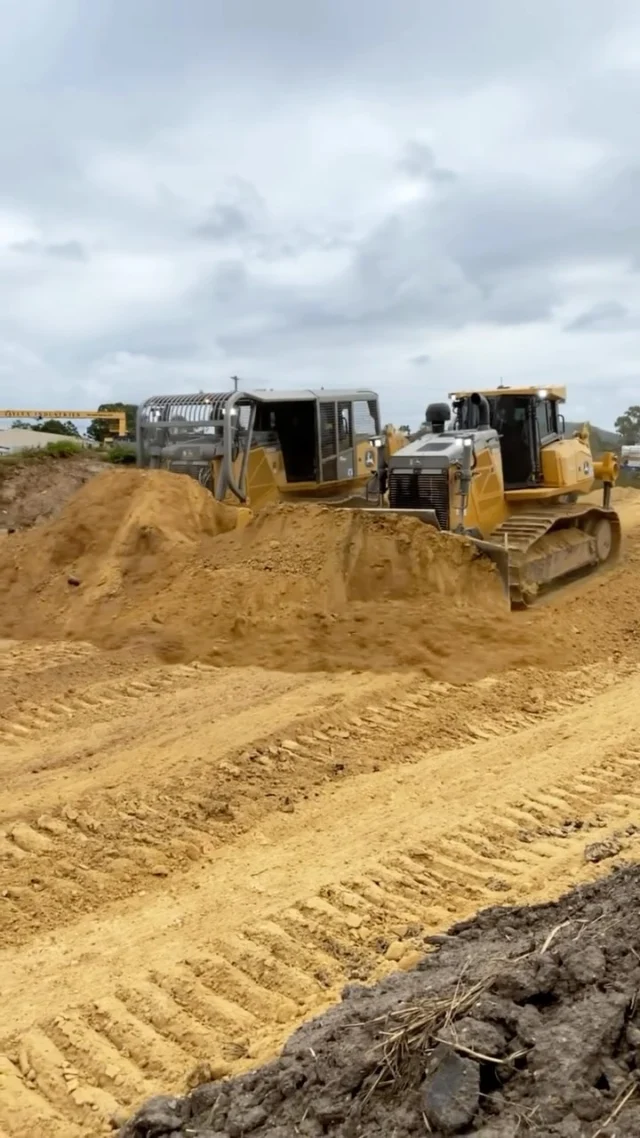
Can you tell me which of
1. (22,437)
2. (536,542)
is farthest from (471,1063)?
(22,437)

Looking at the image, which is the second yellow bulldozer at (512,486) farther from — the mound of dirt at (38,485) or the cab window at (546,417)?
the mound of dirt at (38,485)

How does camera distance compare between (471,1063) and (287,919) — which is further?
(287,919)

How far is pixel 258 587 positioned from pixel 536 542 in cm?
367

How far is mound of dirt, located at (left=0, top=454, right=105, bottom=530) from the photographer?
2017cm

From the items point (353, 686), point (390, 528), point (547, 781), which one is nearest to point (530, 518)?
point (390, 528)

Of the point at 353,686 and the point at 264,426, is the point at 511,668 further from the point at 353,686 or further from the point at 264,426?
the point at 264,426

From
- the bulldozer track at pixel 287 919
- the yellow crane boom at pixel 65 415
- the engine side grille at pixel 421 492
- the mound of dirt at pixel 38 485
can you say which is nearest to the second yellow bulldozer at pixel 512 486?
the engine side grille at pixel 421 492

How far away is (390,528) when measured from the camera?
1008cm

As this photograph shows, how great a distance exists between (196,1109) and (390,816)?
259 cm

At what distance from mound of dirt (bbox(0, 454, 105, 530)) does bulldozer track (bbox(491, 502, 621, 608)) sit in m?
10.7

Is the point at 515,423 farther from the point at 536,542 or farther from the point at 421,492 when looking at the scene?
the point at 421,492

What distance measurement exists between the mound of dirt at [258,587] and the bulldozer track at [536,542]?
18.5 inches

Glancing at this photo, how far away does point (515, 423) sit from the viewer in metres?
13.0

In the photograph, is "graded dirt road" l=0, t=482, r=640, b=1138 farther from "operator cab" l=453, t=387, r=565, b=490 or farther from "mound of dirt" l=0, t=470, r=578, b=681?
"operator cab" l=453, t=387, r=565, b=490
